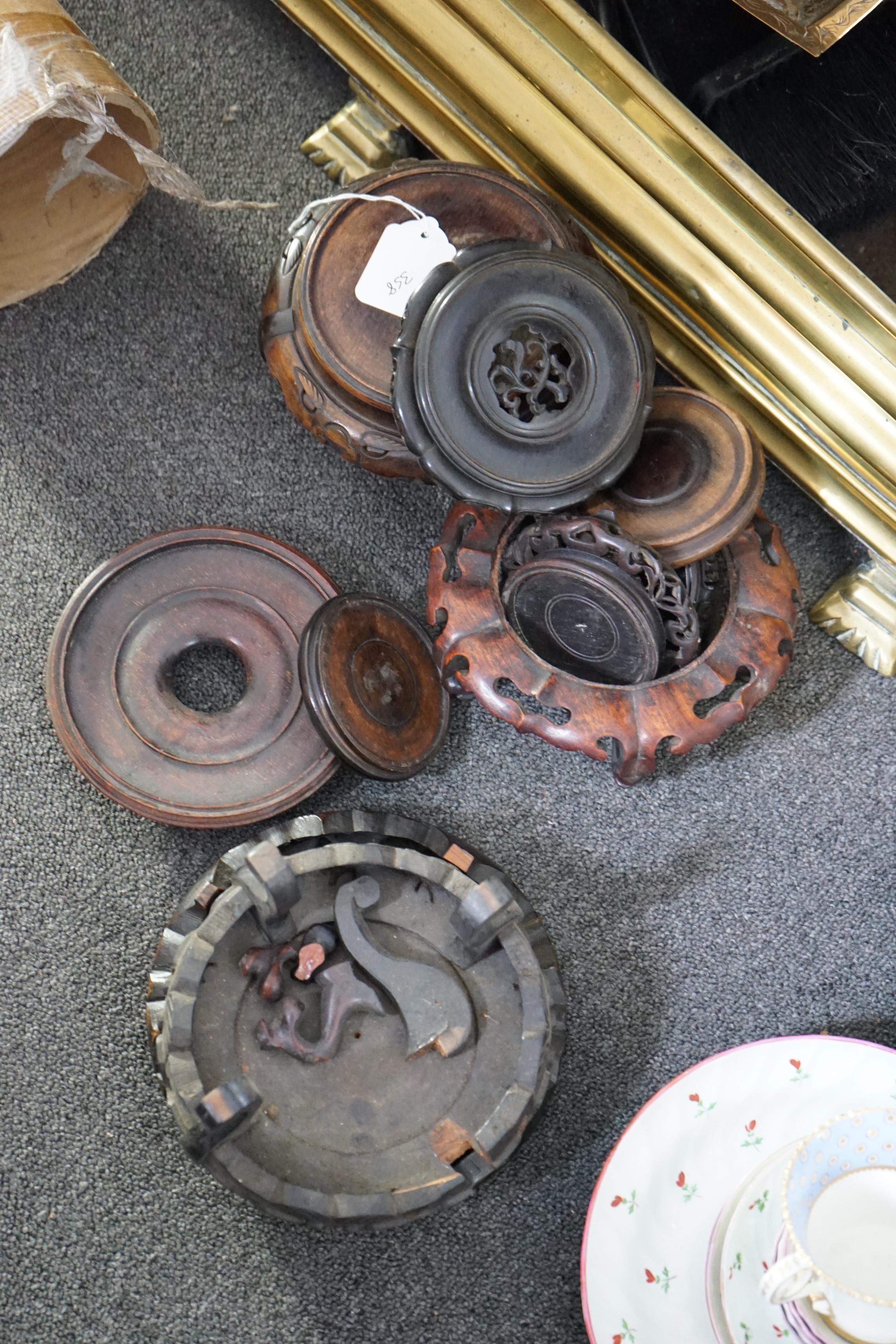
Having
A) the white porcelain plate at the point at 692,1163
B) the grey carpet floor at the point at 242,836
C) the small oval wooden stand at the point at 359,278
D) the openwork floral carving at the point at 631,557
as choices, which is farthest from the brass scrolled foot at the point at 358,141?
the white porcelain plate at the point at 692,1163

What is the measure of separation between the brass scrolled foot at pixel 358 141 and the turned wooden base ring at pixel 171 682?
56 cm

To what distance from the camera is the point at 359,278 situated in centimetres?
128

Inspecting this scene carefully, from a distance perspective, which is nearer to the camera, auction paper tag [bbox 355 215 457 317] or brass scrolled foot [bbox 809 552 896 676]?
auction paper tag [bbox 355 215 457 317]

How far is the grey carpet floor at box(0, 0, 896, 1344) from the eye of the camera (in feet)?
4.13

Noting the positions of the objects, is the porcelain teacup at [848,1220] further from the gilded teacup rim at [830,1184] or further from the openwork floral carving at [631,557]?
the openwork floral carving at [631,557]

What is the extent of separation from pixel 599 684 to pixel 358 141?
Result: 829 mm

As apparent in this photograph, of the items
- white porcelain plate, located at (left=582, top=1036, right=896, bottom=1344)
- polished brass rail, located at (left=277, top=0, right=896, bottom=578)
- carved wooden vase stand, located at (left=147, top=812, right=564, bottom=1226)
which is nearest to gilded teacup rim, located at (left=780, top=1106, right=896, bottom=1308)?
white porcelain plate, located at (left=582, top=1036, right=896, bottom=1344)

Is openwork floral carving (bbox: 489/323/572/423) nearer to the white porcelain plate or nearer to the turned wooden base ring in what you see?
the turned wooden base ring

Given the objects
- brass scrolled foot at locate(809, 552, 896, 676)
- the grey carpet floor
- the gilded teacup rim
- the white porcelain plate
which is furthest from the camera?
brass scrolled foot at locate(809, 552, 896, 676)

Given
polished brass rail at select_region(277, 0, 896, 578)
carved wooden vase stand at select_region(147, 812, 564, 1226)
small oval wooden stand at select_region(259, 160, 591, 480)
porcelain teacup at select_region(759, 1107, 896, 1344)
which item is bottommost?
carved wooden vase stand at select_region(147, 812, 564, 1226)

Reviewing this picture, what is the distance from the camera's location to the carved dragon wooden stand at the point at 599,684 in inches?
48.8

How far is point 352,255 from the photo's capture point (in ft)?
4.22

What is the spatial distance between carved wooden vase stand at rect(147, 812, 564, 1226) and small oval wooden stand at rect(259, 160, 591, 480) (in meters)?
0.47

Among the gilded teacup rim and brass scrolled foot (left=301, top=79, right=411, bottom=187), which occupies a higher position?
brass scrolled foot (left=301, top=79, right=411, bottom=187)
